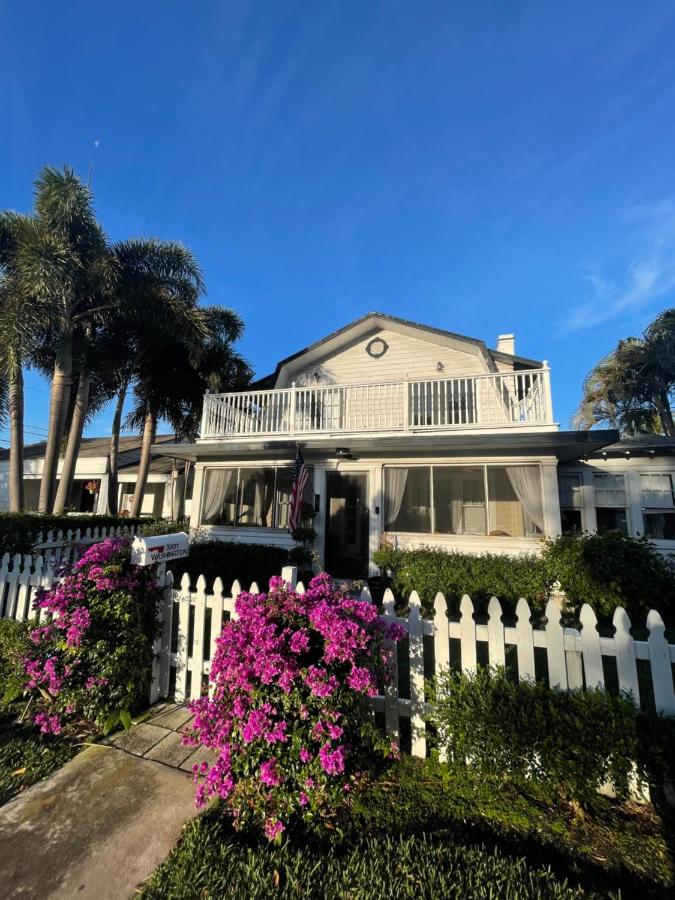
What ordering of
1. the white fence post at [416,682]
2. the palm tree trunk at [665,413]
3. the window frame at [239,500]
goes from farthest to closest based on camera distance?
the palm tree trunk at [665,413] < the window frame at [239,500] < the white fence post at [416,682]

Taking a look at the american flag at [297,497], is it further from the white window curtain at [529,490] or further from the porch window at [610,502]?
the porch window at [610,502]

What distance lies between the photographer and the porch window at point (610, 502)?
860cm

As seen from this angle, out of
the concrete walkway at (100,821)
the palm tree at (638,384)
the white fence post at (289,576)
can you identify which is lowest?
the concrete walkway at (100,821)

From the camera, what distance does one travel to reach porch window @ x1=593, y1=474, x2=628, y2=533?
28.2 ft

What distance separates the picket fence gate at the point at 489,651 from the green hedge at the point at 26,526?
6.17 m

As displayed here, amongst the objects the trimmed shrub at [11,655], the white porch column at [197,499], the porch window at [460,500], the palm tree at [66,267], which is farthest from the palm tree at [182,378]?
the trimmed shrub at [11,655]

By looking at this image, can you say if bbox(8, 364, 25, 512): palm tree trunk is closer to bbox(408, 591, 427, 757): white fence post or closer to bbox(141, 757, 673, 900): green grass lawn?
bbox(141, 757, 673, 900): green grass lawn

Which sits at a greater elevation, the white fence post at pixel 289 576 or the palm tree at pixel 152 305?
the palm tree at pixel 152 305

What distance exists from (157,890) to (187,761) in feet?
3.33

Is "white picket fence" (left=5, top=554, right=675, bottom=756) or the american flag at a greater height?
the american flag

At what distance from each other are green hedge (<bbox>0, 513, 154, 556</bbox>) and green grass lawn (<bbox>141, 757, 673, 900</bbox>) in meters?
7.72

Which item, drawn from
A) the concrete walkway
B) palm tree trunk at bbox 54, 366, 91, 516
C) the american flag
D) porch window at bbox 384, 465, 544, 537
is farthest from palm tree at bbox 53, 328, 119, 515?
the concrete walkway

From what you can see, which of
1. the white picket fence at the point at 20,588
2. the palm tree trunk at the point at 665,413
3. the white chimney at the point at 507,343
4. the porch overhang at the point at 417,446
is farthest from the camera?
the palm tree trunk at the point at 665,413

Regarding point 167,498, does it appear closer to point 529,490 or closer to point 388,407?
point 388,407
